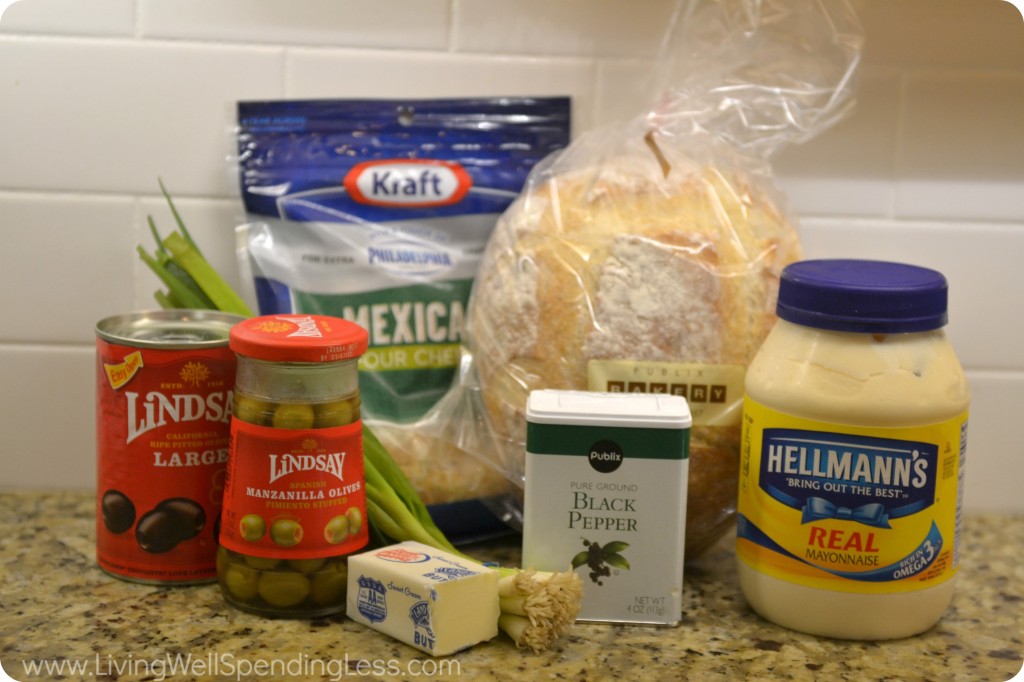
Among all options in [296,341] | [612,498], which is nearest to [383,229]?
[296,341]

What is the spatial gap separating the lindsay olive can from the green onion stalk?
0.25ft

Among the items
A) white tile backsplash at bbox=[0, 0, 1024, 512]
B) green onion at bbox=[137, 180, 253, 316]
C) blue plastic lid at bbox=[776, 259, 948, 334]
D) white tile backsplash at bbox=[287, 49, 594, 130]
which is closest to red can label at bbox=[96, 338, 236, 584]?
green onion at bbox=[137, 180, 253, 316]

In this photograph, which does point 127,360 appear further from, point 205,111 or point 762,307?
point 762,307

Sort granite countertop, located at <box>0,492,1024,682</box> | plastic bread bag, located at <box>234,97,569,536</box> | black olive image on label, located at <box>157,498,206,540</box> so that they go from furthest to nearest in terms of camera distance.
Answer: plastic bread bag, located at <box>234,97,569,536</box> → black olive image on label, located at <box>157,498,206,540</box> → granite countertop, located at <box>0,492,1024,682</box>

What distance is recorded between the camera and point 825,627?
85 centimetres

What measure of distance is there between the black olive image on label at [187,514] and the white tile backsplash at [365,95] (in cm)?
26

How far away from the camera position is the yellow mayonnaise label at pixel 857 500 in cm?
80

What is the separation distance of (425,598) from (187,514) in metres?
0.24

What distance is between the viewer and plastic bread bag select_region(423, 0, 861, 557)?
92 cm

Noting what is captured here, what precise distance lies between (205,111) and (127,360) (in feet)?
1.11

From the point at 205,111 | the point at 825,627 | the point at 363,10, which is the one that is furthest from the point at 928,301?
the point at 205,111

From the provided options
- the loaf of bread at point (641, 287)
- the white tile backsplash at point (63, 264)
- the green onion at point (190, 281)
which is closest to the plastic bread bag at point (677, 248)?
the loaf of bread at point (641, 287)

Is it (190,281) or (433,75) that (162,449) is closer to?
(190,281)

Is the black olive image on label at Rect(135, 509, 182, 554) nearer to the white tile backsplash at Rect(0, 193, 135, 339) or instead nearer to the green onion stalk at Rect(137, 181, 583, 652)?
the green onion stalk at Rect(137, 181, 583, 652)
